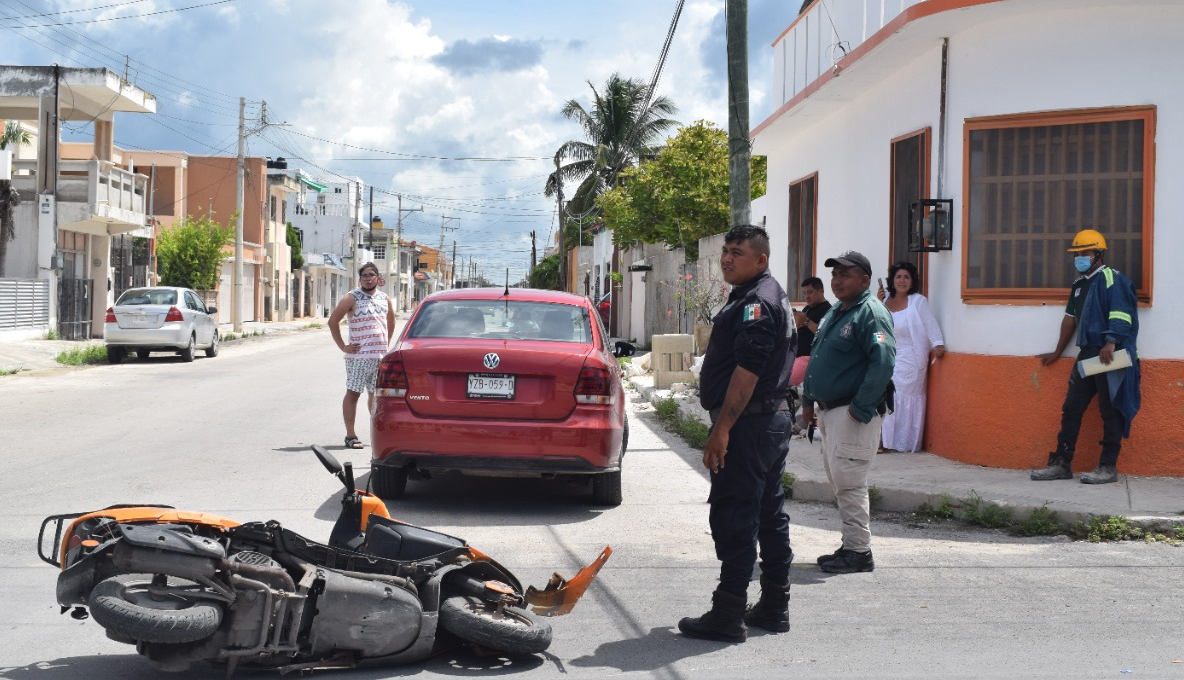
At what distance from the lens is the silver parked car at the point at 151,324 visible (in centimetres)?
2288

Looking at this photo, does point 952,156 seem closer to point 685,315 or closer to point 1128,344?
point 1128,344

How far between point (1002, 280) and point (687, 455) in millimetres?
3454

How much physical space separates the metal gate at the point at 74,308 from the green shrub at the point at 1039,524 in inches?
1061

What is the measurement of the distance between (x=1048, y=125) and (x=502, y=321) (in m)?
4.74

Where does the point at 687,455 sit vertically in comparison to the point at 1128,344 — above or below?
below

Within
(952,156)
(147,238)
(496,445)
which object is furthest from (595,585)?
(147,238)

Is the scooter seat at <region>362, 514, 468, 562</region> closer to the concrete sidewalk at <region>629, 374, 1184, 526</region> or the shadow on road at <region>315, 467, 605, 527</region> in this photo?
the shadow on road at <region>315, 467, 605, 527</region>

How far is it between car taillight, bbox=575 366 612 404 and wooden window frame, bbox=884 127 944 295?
389cm

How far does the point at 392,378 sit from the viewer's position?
7812 mm

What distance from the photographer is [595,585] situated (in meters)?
6.07

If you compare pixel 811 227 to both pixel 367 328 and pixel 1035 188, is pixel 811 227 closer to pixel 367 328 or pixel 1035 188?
pixel 1035 188

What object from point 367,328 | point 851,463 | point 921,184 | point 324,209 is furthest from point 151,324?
point 324,209

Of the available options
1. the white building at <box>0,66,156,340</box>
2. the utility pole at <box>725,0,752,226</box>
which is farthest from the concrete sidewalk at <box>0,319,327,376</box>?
the utility pole at <box>725,0,752,226</box>

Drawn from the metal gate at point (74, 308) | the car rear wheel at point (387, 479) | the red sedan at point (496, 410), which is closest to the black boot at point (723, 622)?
the red sedan at point (496, 410)
